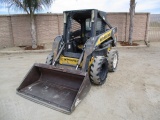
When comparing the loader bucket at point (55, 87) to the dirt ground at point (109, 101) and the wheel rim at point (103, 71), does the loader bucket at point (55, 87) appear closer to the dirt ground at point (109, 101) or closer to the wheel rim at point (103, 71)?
the dirt ground at point (109, 101)

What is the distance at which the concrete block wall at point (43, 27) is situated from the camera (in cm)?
881

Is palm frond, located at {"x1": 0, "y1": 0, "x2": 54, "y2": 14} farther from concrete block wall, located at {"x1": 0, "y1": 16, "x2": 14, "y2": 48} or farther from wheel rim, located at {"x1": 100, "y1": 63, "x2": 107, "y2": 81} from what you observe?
wheel rim, located at {"x1": 100, "y1": 63, "x2": 107, "y2": 81}

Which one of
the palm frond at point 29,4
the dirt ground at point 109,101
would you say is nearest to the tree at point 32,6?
the palm frond at point 29,4

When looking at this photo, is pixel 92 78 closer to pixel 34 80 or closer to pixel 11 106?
pixel 34 80

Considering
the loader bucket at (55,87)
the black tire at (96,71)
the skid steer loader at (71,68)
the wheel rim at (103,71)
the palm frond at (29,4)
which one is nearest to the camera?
the loader bucket at (55,87)

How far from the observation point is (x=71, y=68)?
12.7ft

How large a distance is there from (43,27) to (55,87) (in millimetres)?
6406

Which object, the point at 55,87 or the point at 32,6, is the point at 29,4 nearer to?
the point at 32,6

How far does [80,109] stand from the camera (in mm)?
3008

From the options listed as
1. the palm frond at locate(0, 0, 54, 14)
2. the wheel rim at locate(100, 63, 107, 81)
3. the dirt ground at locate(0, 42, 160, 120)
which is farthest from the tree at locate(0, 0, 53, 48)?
the wheel rim at locate(100, 63, 107, 81)

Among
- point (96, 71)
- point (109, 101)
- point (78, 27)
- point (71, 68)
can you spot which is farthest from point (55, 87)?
point (78, 27)

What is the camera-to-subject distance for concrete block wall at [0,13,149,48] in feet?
28.9

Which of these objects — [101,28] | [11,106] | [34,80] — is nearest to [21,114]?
[11,106]

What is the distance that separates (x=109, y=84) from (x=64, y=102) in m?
1.56
